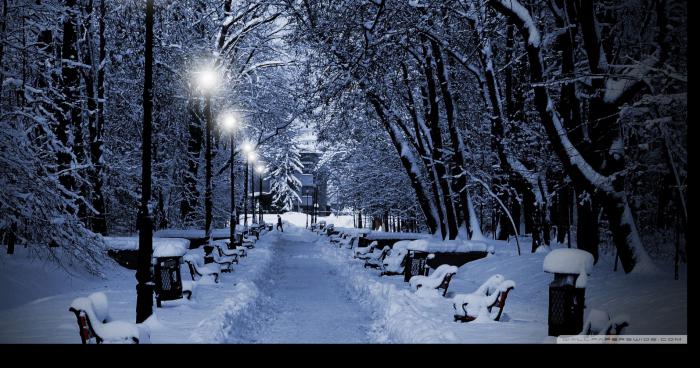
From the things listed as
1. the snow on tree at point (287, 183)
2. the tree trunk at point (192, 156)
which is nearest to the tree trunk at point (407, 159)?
the tree trunk at point (192, 156)

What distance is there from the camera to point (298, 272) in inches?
776

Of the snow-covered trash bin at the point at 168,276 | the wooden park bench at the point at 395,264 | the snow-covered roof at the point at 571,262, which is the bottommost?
the wooden park bench at the point at 395,264

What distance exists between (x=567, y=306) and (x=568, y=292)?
0.20 m

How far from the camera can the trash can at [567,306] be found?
7938 mm

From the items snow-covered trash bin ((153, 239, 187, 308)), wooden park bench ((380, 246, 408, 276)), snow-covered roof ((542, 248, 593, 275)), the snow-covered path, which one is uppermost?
snow-covered roof ((542, 248, 593, 275))

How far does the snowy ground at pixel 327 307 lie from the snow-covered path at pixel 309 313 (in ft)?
0.07

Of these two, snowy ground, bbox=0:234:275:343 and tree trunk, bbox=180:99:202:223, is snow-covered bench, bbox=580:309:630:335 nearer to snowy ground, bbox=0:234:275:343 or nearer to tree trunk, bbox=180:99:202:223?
snowy ground, bbox=0:234:275:343

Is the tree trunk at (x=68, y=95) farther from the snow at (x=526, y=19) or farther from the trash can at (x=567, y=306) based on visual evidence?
the trash can at (x=567, y=306)

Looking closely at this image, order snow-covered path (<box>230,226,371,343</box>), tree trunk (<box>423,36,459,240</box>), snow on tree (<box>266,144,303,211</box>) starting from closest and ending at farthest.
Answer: snow-covered path (<box>230,226,371,343</box>) → tree trunk (<box>423,36,459,240</box>) → snow on tree (<box>266,144,303,211</box>)

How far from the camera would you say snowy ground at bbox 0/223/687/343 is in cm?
803

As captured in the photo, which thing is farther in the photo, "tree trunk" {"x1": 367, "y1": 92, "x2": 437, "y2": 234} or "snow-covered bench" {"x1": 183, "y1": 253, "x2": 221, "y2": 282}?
"tree trunk" {"x1": 367, "y1": 92, "x2": 437, "y2": 234}

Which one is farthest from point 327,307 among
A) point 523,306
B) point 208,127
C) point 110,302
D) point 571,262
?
point 208,127

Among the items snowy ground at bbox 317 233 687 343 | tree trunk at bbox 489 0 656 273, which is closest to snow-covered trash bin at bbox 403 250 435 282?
snowy ground at bbox 317 233 687 343
